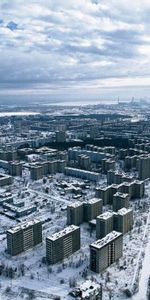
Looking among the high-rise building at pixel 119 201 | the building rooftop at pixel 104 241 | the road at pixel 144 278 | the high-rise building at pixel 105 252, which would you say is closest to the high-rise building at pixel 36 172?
the high-rise building at pixel 119 201

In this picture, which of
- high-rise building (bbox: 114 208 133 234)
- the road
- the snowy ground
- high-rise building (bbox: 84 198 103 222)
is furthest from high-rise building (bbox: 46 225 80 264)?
high-rise building (bbox: 84 198 103 222)

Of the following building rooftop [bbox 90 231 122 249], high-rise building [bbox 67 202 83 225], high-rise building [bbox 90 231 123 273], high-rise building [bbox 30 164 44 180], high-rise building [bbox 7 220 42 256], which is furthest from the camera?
high-rise building [bbox 30 164 44 180]

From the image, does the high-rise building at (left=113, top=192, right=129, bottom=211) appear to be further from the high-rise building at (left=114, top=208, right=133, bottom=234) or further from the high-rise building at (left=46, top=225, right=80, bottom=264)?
the high-rise building at (left=46, top=225, right=80, bottom=264)

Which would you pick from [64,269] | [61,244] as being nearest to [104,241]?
[61,244]

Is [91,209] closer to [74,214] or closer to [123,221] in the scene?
[74,214]

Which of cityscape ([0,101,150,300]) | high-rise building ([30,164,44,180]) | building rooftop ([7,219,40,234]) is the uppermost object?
high-rise building ([30,164,44,180])

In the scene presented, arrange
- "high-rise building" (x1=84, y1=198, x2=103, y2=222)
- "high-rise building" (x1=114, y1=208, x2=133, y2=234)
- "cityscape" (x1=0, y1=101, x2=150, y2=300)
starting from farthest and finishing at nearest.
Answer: "high-rise building" (x1=84, y1=198, x2=103, y2=222)
"high-rise building" (x1=114, y1=208, x2=133, y2=234)
"cityscape" (x1=0, y1=101, x2=150, y2=300)
